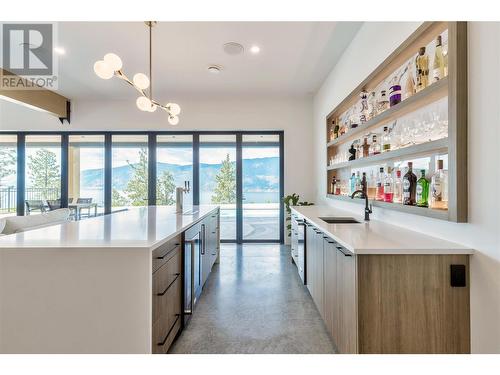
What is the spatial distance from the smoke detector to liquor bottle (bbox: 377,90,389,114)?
181 centimetres

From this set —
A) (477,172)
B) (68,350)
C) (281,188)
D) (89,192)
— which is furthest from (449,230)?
(89,192)

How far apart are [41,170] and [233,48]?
5007mm

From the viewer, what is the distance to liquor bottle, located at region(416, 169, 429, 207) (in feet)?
5.35

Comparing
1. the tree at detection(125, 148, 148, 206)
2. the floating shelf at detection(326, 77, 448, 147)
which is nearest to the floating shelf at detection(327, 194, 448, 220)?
the floating shelf at detection(326, 77, 448, 147)

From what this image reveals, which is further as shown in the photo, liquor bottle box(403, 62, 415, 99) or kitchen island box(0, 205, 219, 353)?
liquor bottle box(403, 62, 415, 99)

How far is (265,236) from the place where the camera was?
5.12m

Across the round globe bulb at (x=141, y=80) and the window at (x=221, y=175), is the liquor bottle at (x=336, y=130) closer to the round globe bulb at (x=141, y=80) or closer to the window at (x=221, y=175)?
the window at (x=221, y=175)

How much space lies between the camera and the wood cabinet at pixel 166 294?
1.39 metres

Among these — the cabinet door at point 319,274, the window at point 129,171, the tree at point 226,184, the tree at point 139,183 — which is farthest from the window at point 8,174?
the cabinet door at point 319,274

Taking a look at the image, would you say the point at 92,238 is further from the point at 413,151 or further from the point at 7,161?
the point at 7,161

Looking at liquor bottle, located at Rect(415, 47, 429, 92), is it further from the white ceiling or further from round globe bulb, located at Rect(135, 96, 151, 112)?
round globe bulb, located at Rect(135, 96, 151, 112)

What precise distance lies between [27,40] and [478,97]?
4.37m

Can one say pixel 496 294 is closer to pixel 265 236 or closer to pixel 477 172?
pixel 477 172

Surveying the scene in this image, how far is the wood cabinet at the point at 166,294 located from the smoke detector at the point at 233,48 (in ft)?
8.03
